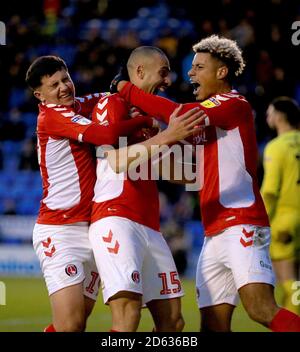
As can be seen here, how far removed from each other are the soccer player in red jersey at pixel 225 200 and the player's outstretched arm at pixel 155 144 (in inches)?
5.3

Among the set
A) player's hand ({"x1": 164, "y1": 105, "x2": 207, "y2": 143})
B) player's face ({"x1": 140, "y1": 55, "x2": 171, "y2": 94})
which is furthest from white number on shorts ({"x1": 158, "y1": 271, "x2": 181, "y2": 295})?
player's face ({"x1": 140, "y1": 55, "x2": 171, "y2": 94})

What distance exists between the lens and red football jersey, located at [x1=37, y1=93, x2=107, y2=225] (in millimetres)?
5695

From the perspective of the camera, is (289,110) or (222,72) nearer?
(222,72)

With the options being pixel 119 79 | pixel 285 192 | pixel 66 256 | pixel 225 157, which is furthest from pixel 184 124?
pixel 285 192

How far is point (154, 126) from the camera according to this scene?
561 centimetres

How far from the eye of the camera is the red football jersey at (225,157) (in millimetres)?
5492

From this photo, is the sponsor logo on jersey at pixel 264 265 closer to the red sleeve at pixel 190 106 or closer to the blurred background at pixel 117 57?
the red sleeve at pixel 190 106

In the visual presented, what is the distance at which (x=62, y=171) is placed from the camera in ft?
18.9

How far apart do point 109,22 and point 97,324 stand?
31.1 ft

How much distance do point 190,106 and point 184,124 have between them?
0.23m

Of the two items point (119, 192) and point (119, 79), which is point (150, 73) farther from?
point (119, 192)

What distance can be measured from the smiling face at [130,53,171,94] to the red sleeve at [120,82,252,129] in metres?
0.16

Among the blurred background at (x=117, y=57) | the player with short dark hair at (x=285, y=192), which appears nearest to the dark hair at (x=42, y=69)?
the player with short dark hair at (x=285, y=192)

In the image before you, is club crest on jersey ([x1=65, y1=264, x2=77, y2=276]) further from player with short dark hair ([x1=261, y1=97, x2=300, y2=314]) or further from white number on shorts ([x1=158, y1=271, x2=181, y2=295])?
player with short dark hair ([x1=261, y1=97, x2=300, y2=314])
